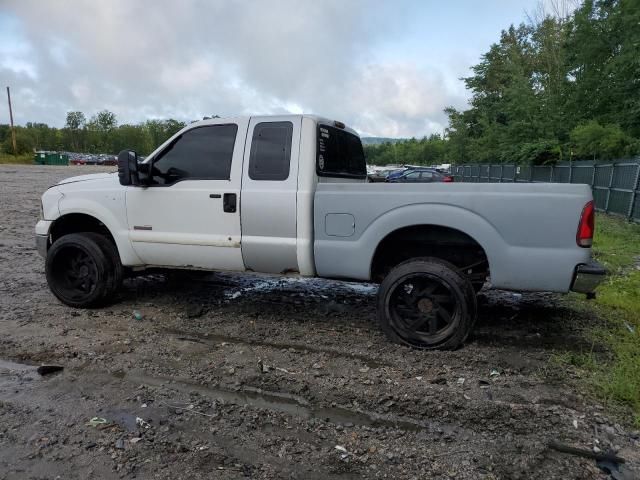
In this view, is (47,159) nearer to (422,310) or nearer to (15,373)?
(15,373)

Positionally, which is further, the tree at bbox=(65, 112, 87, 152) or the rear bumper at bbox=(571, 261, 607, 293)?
the tree at bbox=(65, 112, 87, 152)

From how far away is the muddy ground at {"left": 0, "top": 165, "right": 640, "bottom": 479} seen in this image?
269 cm

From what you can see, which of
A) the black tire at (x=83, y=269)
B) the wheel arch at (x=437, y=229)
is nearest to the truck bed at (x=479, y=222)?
the wheel arch at (x=437, y=229)

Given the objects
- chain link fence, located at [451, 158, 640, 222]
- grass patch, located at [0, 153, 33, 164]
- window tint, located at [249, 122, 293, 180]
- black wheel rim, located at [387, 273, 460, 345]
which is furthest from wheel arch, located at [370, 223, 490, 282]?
grass patch, located at [0, 153, 33, 164]

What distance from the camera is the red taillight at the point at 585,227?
371 cm

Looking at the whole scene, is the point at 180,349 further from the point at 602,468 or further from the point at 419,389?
the point at 602,468

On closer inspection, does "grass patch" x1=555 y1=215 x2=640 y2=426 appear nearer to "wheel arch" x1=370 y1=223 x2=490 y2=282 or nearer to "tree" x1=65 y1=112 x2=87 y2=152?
"wheel arch" x1=370 y1=223 x2=490 y2=282

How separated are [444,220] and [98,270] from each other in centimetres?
366

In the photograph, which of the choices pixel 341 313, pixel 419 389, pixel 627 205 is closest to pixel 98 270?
pixel 341 313

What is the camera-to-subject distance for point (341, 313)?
532 centimetres

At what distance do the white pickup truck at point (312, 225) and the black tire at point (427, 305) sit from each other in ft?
0.03

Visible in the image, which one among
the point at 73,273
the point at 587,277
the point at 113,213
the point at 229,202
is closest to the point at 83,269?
the point at 73,273

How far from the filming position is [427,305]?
421cm

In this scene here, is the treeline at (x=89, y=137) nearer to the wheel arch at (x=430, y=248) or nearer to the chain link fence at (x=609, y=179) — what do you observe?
the chain link fence at (x=609, y=179)
